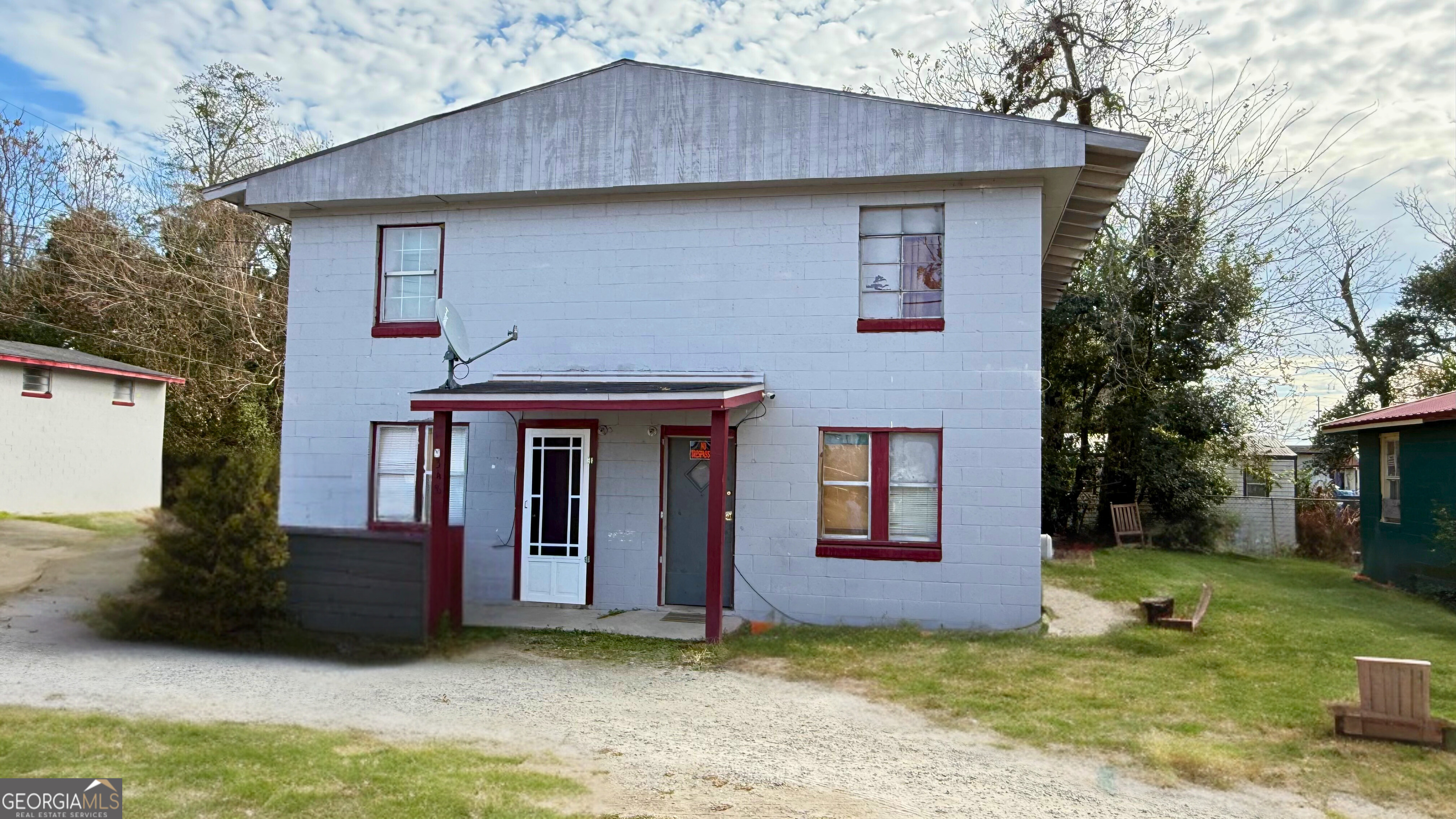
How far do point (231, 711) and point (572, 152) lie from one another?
739cm

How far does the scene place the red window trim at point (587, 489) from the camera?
11.7 m

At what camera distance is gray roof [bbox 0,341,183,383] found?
734 inches

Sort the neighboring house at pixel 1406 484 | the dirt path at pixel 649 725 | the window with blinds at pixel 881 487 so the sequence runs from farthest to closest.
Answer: the neighboring house at pixel 1406 484, the window with blinds at pixel 881 487, the dirt path at pixel 649 725

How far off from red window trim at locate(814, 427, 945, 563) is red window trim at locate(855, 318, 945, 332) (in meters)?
1.11

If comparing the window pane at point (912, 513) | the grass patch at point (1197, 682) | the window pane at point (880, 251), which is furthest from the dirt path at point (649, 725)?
the window pane at point (880, 251)

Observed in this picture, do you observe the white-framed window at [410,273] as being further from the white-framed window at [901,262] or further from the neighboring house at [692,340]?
the white-framed window at [901,262]

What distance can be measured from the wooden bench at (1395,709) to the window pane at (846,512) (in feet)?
16.9

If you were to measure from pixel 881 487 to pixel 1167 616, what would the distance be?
3.72m

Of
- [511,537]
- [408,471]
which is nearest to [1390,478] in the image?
[511,537]

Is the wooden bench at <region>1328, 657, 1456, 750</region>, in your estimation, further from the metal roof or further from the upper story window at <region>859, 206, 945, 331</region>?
the metal roof

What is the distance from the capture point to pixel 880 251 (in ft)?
37.0

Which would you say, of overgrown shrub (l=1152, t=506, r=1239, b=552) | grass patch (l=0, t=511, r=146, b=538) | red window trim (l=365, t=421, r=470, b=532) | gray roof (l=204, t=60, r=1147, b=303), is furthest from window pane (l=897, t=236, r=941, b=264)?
overgrown shrub (l=1152, t=506, r=1239, b=552)

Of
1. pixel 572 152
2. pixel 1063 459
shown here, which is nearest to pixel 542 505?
pixel 572 152

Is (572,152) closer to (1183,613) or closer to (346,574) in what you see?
(346,574)
